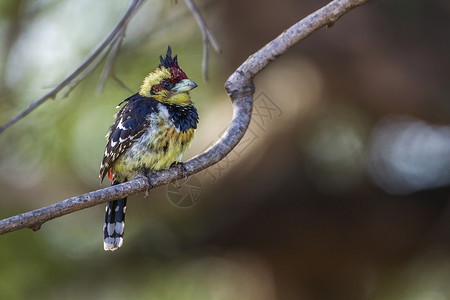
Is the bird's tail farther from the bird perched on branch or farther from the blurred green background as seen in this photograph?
the blurred green background

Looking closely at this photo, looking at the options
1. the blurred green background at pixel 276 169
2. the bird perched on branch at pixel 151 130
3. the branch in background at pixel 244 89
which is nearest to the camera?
the branch in background at pixel 244 89

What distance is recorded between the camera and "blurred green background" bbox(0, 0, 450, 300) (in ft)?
16.2

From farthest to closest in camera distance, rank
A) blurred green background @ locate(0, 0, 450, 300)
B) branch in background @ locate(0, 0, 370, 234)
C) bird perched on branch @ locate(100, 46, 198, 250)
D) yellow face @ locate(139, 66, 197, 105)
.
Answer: blurred green background @ locate(0, 0, 450, 300) < yellow face @ locate(139, 66, 197, 105) < bird perched on branch @ locate(100, 46, 198, 250) < branch in background @ locate(0, 0, 370, 234)

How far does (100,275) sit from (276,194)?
197 centimetres

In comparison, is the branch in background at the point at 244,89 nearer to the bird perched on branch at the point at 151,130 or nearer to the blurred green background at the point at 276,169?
the bird perched on branch at the point at 151,130

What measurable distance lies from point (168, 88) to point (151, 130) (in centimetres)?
32

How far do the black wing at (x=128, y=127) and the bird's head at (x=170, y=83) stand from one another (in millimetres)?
78

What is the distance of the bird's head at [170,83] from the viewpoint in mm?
3604

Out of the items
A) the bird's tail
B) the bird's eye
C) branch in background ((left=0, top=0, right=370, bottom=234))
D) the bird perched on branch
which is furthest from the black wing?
branch in background ((left=0, top=0, right=370, bottom=234))

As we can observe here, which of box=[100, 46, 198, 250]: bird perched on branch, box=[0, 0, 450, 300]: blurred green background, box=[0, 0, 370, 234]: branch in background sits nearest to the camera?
box=[0, 0, 370, 234]: branch in background

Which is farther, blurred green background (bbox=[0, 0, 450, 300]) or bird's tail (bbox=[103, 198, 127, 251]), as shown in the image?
blurred green background (bbox=[0, 0, 450, 300])

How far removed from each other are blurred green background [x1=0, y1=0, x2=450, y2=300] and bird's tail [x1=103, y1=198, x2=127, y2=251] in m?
A: 1.02

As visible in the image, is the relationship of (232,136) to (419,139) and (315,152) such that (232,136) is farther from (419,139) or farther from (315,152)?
(419,139)

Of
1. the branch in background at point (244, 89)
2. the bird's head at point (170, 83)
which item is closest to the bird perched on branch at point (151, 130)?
the bird's head at point (170, 83)
